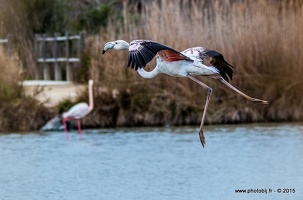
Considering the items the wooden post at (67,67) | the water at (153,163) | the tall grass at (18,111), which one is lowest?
the water at (153,163)

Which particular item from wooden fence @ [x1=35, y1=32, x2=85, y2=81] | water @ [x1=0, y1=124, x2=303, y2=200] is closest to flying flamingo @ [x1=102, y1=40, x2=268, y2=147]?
water @ [x1=0, y1=124, x2=303, y2=200]

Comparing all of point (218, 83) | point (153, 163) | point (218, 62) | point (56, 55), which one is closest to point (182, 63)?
point (218, 62)

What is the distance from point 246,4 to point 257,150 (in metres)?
5.42

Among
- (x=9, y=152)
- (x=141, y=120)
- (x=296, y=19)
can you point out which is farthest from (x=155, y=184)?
(x=296, y=19)

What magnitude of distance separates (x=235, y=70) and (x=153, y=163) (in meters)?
5.01

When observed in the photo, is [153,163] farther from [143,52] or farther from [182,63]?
[143,52]

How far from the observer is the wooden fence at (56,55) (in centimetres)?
2602


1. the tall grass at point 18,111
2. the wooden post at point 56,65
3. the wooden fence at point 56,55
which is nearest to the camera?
the tall grass at point 18,111

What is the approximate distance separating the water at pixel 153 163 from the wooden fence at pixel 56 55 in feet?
18.4

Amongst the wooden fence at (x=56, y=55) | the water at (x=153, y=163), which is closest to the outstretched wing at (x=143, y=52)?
the water at (x=153, y=163)

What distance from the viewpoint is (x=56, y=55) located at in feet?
88.5

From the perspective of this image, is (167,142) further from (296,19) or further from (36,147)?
(296,19)

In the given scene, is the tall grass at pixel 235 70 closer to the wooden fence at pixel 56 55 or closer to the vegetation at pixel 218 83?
the vegetation at pixel 218 83

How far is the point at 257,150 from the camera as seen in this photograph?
17172 mm
